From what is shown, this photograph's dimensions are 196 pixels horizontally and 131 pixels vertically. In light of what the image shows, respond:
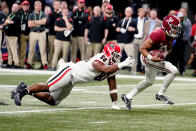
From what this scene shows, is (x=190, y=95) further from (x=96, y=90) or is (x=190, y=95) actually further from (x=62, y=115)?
(x=62, y=115)

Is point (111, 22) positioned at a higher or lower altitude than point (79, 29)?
higher

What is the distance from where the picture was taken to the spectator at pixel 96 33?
19.4 m

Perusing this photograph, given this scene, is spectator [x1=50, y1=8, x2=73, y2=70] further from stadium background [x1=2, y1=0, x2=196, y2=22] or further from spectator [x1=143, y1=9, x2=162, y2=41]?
stadium background [x1=2, y1=0, x2=196, y2=22]

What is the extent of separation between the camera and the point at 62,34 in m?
19.7

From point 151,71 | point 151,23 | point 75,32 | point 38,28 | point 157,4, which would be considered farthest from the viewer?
point 157,4

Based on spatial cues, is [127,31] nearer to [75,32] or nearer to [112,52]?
[75,32]

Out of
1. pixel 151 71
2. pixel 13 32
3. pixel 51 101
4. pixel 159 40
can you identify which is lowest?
pixel 13 32

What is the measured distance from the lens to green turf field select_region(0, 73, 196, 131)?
26.8ft

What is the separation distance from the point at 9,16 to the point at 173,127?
43.1 feet

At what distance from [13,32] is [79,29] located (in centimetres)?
238

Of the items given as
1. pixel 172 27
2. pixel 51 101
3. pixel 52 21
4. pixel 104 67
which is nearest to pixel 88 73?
pixel 104 67

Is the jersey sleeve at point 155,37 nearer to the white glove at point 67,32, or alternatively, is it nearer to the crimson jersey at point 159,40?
the crimson jersey at point 159,40

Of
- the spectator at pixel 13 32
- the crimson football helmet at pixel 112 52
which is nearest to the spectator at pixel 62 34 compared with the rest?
the spectator at pixel 13 32

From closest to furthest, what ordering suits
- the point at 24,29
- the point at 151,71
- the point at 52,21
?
1. the point at 151,71
2. the point at 52,21
3. the point at 24,29
